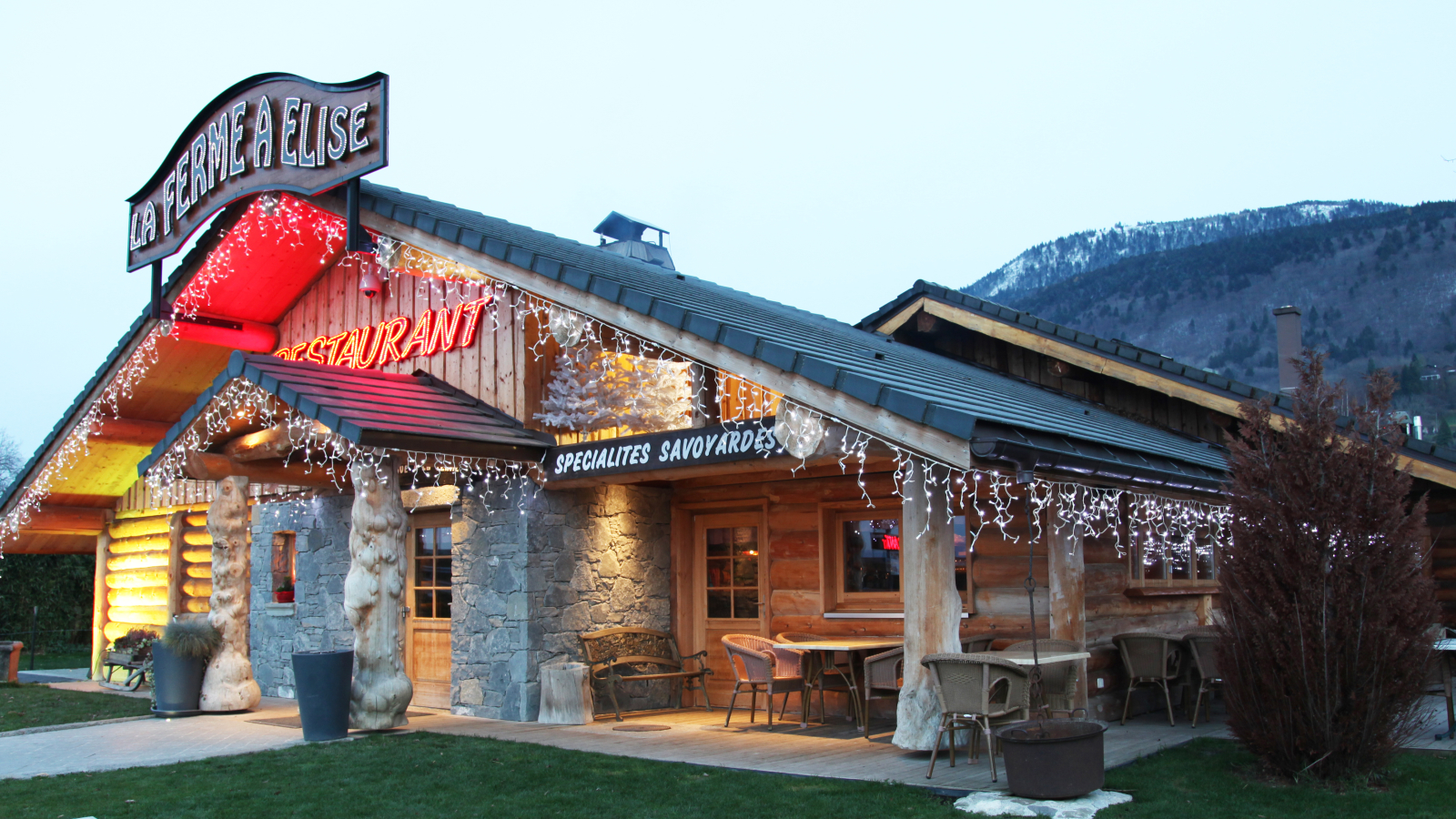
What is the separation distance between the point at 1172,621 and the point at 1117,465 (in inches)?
146

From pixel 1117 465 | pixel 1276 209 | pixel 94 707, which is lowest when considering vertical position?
pixel 94 707

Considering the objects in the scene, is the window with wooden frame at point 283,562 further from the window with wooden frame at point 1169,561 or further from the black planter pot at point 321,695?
the window with wooden frame at point 1169,561

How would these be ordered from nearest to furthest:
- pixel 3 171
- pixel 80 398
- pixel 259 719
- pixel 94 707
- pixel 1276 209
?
pixel 259 719 → pixel 94 707 → pixel 80 398 → pixel 1276 209 → pixel 3 171

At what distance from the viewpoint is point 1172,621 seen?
10.4 m

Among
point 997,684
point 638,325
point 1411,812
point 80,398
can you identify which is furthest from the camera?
point 80,398

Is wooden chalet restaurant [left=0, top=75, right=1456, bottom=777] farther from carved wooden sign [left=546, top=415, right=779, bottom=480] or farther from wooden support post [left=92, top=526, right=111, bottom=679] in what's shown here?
wooden support post [left=92, top=526, right=111, bottom=679]

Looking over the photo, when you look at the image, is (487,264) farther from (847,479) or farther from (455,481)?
(847,479)

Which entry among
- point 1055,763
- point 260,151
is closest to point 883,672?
point 1055,763

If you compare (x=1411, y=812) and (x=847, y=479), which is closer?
(x=1411, y=812)

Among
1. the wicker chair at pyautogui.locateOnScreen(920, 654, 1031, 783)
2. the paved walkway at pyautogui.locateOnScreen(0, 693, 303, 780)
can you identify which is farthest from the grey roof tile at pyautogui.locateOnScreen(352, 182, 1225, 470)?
the paved walkway at pyautogui.locateOnScreen(0, 693, 303, 780)

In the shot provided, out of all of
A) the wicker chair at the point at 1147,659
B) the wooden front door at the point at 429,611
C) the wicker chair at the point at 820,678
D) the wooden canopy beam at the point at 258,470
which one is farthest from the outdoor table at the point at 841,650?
the wooden canopy beam at the point at 258,470

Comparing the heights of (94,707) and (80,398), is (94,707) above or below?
below

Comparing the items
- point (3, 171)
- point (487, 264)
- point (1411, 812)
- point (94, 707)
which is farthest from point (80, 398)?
point (3, 171)

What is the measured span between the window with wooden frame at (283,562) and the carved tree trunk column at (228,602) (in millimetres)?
1568
